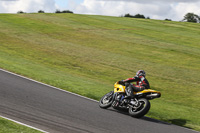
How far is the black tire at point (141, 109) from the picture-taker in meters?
10.0

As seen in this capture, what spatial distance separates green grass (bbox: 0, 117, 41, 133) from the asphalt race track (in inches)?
18.5

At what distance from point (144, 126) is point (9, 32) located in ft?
89.1

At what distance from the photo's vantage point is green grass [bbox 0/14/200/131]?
48.7ft

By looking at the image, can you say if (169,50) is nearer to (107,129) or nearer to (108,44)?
(108,44)

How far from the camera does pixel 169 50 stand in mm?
30469

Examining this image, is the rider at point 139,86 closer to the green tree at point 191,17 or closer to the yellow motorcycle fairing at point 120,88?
the yellow motorcycle fairing at point 120,88

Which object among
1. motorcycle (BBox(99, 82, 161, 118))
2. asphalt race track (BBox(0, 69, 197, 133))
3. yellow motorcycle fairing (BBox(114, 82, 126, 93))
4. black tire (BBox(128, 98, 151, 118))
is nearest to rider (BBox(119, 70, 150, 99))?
motorcycle (BBox(99, 82, 161, 118))

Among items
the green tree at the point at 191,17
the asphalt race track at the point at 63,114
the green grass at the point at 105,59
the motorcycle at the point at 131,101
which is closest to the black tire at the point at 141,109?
the motorcycle at the point at 131,101

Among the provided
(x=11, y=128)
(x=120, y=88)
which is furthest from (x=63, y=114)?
(x=120, y=88)

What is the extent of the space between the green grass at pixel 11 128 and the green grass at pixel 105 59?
5.80 m

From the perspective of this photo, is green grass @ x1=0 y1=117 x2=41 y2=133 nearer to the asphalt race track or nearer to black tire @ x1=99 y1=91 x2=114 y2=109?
the asphalt race track

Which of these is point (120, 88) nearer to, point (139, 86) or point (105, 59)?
point (139, 86)

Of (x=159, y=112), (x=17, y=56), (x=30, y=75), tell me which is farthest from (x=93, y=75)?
(x=159, y=112)

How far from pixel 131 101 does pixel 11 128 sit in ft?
15.8
